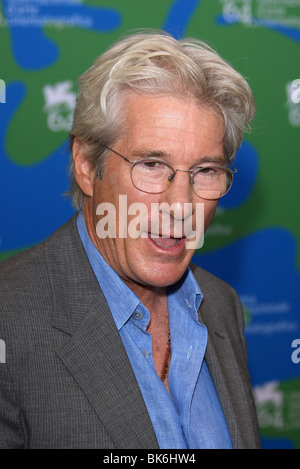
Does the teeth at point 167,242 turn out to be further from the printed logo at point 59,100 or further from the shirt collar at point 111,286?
the printed logo at point 59,100

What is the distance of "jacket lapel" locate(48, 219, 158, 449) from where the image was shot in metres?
1.14

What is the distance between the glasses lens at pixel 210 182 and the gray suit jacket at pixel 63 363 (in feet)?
1.02

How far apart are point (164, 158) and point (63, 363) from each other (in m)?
0.48

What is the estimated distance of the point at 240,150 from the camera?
2.56 metres

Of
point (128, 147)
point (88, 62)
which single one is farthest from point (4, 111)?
point (128, 147)

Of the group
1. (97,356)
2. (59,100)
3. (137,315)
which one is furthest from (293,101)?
(97,356)

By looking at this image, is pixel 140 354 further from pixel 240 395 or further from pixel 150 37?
pixel 150 37

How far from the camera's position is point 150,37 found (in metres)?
1.28

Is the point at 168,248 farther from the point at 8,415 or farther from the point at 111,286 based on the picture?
the point at 8,415

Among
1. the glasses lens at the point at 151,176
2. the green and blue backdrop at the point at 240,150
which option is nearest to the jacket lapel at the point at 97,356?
the glasses lens at the point at 151,176

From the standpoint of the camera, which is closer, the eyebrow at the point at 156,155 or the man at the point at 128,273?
the man at the point at 128,273

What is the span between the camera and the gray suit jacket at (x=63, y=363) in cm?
111

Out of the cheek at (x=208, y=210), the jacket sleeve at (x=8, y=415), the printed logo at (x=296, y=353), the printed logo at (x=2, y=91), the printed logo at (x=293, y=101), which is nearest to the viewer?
the jacket sleeve at (x=8, y=415)
